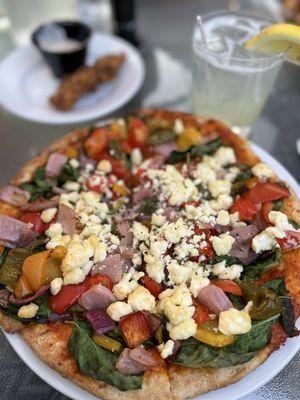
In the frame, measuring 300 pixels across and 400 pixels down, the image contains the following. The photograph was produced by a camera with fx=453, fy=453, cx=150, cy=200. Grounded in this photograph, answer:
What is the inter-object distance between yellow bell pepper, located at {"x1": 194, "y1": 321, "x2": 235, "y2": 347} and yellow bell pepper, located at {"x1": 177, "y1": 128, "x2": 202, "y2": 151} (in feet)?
3.04

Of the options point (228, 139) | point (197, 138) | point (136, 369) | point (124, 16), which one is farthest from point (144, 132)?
point (124, 16)

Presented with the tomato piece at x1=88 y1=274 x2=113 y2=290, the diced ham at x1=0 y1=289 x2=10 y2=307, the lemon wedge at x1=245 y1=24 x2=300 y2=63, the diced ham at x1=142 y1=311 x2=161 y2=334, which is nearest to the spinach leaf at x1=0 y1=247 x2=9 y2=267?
the diced ham at x1=0 y1=289 x2=10 y2=307

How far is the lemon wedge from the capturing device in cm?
180

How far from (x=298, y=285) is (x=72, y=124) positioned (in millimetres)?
1732

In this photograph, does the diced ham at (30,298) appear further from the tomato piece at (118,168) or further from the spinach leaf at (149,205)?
the tomato piece at (118,168)

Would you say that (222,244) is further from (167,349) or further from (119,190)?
(119,190)

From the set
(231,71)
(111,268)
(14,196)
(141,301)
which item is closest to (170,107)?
(231,71)

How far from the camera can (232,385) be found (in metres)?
1.44

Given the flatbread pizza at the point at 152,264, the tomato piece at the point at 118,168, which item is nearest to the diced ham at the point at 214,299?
the flatbread pizza at the point at 152,264

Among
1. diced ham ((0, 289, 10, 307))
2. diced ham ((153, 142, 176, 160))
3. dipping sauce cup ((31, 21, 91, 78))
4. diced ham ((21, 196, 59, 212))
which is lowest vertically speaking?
diced ham ((0, 289, 10, 307))

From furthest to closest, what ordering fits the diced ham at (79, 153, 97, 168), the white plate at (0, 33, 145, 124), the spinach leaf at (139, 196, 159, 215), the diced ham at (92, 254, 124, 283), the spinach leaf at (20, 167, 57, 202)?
the white plate at (0, 33, 145, 124), the diced ham at (79, 153, 97, 168), the spinach leaf at (20, 167, 57, 202), the spinach leaf at (139, 196, 159, 215), the diced ham at (92, 254, 124, 283)

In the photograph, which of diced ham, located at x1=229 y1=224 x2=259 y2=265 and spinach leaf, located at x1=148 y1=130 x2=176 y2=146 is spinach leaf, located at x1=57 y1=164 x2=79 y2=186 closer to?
spinach leaf, located at x1=148 y1=130 x2=176 y2=146

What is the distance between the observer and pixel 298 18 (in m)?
3.20

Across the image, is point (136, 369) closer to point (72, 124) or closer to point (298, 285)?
point (298, 285)
